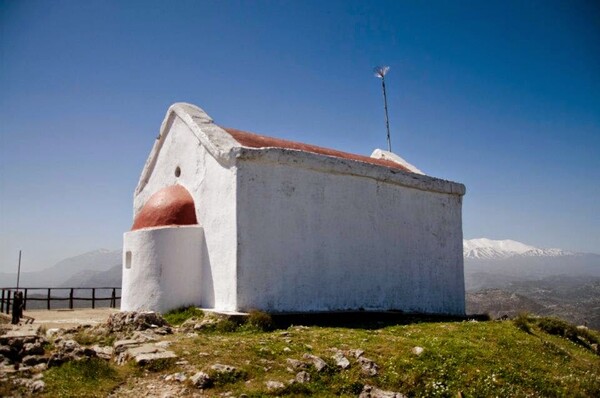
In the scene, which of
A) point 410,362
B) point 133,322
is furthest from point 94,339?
point 410,362

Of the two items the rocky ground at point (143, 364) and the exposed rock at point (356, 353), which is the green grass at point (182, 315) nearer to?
the rocky ground at point (143, 364)

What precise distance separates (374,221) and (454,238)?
447 centimetres

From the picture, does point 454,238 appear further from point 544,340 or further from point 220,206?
point 220,206

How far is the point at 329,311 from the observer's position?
13.3 metres

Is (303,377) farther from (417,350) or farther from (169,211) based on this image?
(169,211)

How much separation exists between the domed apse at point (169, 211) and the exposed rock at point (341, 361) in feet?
20.1

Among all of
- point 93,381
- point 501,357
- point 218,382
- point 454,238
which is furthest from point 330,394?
point 454,238

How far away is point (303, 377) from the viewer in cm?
802

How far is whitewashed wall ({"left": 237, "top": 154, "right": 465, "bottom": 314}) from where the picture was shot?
12.3m

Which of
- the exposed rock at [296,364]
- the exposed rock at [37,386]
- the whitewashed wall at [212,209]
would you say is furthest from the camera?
the whitewashed wall at [212,209]

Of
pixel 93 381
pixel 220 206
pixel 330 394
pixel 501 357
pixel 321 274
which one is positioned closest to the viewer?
pixel 93 381

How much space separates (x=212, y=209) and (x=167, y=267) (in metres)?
1.92

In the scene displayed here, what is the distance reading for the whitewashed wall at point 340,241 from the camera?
12.3 meters

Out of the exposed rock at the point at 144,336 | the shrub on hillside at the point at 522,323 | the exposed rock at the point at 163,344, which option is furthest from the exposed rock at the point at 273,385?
the shrub on hillside at the point at 522,323
